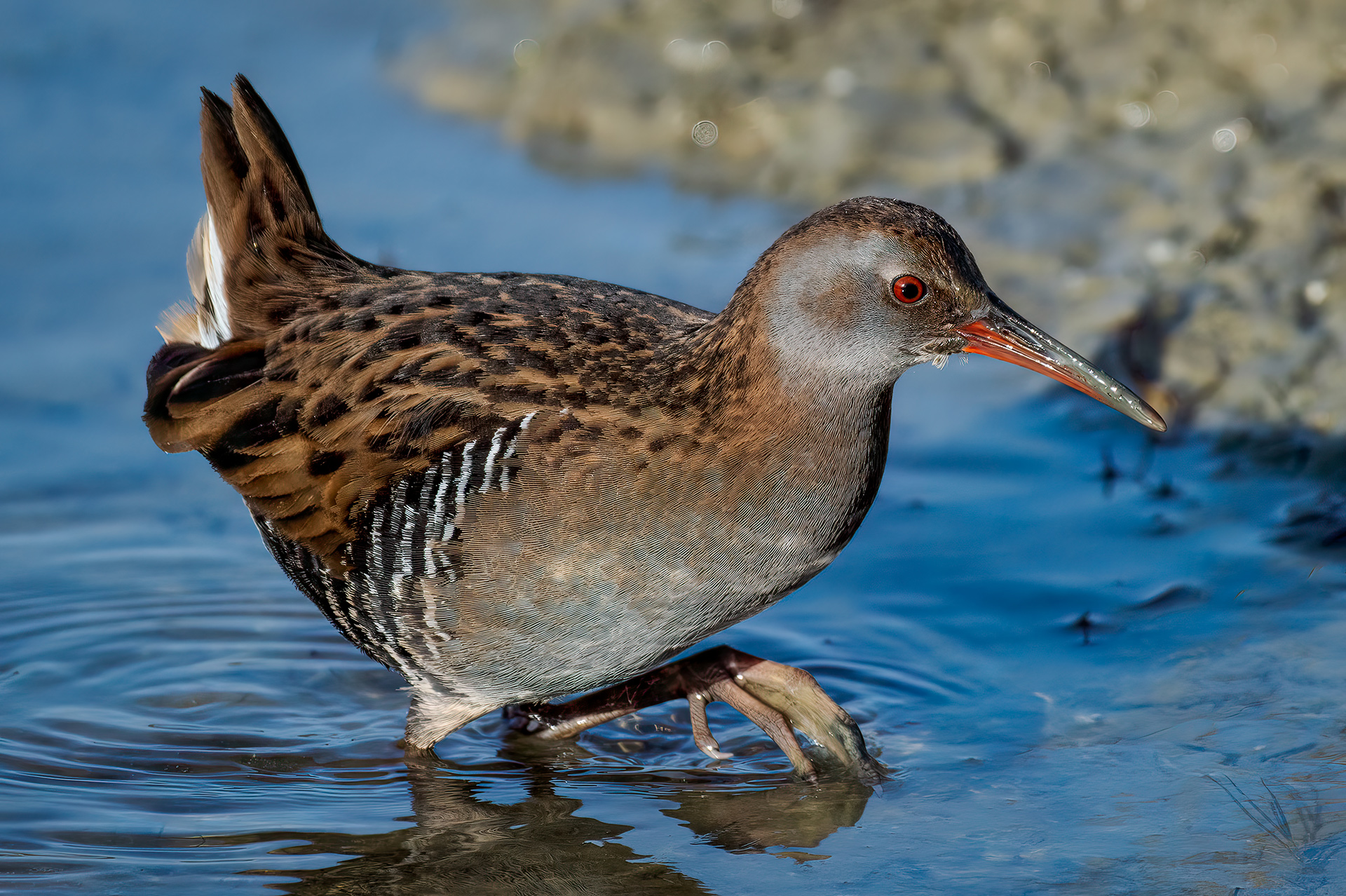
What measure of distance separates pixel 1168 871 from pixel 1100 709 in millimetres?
939

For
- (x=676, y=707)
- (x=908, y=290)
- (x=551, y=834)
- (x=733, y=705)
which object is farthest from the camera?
(x=676, y=707)

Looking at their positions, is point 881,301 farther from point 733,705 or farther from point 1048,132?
point 1048,132

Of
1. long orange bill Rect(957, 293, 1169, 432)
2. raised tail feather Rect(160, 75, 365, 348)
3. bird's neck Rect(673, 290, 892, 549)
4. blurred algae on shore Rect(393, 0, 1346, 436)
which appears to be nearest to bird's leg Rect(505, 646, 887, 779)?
bird's neck Rect(673, 290, 892, 549)

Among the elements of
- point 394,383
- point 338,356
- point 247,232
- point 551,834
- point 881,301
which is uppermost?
point 247,232

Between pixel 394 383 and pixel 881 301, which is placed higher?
pixel 394 383

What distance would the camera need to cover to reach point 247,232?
16.0 feet

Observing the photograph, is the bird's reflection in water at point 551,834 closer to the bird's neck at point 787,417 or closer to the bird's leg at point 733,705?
the bird's leg at point 733,705

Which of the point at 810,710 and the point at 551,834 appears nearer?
the point at 551,834

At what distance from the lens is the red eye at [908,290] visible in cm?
396

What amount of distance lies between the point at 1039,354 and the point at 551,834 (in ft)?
5.46

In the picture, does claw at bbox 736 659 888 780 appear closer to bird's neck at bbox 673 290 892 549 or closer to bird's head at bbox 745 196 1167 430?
bird's neck at bbox 673 290 892 549

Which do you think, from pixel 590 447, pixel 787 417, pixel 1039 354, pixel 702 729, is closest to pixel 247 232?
pixel 590 447

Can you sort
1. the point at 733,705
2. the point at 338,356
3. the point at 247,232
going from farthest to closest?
the point at 247,232
the point at 733,705
the point at 338,356

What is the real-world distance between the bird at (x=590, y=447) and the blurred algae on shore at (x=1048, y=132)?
267 centimetres
